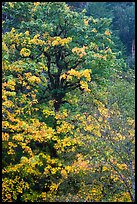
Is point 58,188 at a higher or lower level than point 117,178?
lower

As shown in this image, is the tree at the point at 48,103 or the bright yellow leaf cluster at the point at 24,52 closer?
the tree at the point at 48,103

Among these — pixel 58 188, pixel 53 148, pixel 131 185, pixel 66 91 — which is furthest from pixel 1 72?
pixel 131 185

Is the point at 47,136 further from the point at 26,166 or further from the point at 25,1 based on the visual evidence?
the point at 25,1

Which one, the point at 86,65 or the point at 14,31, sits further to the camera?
the point at 86,65

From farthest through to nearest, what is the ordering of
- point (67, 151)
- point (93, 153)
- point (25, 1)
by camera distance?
1. point (25, 1)
2. point (67, 151)
3. point (93, 153)

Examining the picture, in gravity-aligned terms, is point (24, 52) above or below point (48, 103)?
above

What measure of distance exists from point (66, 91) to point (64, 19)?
3.11 meters

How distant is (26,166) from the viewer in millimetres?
10016

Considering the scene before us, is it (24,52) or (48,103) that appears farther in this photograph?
(48,103)

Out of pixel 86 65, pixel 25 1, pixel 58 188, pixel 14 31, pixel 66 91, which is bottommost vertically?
pixel 58 188

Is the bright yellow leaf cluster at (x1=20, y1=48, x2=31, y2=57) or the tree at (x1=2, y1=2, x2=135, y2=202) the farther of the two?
the bright yellow leaf cluster at (x1=20, y1=48, x2=31, y2=57)

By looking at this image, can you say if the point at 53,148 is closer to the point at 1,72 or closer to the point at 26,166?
the point at 26,166

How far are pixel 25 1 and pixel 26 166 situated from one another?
7416 mm

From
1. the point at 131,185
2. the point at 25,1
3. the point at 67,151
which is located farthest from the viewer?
the point at 25,1
